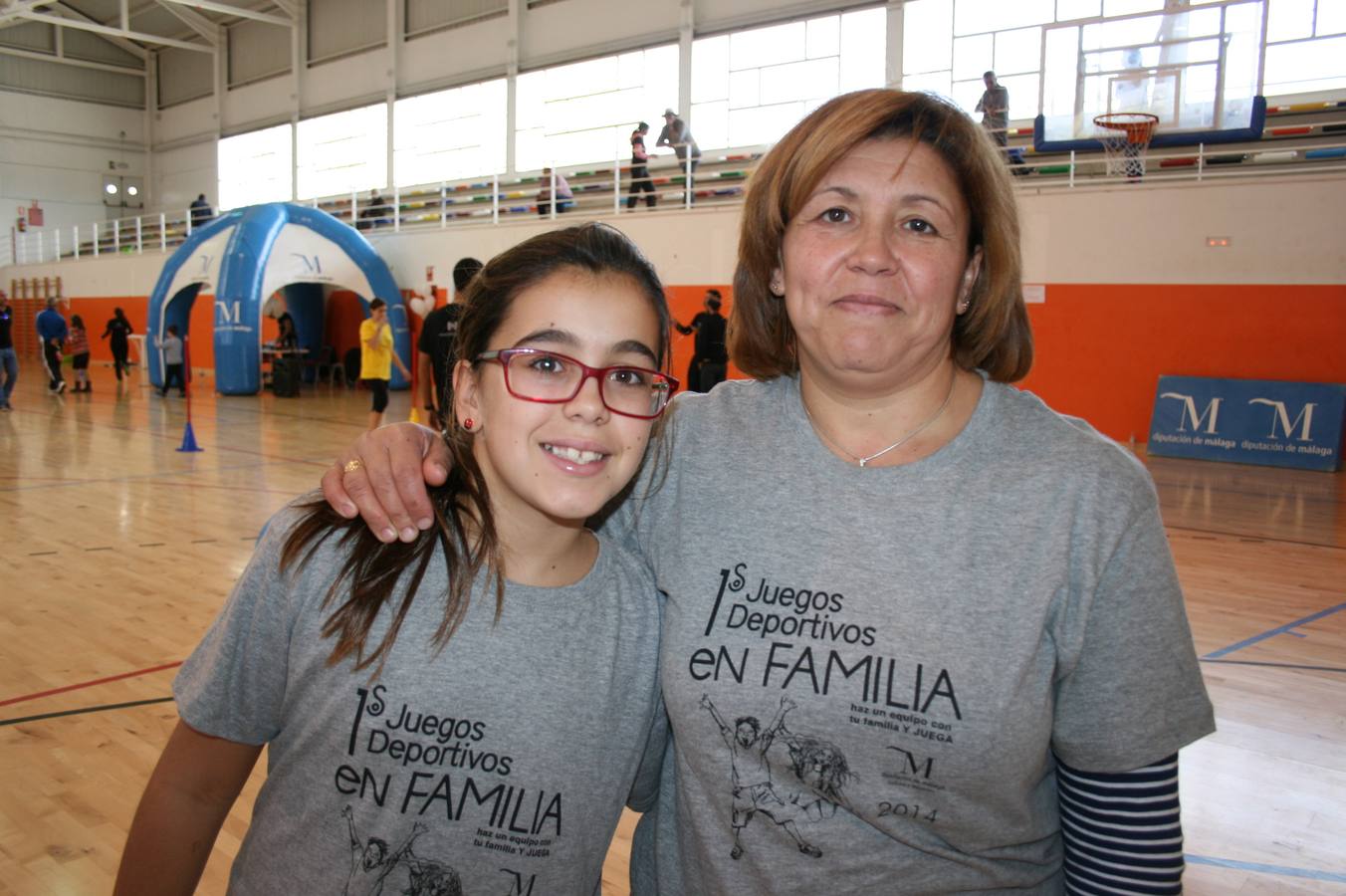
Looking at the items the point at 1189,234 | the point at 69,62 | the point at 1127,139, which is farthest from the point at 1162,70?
the point at 69,62

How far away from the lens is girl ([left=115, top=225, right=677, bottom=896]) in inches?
50.1

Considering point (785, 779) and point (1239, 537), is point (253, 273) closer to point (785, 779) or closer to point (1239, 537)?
point (1239, 537)

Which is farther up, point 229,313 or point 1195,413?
point 229,313

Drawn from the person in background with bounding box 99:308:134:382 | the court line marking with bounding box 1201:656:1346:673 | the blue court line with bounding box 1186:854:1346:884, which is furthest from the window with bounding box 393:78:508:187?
the blue court line with bounding box 1186:854:1346:884

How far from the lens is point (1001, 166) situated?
1381mm

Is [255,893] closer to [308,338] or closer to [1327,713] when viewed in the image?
[1327,713]

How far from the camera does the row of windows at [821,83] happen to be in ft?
33.6

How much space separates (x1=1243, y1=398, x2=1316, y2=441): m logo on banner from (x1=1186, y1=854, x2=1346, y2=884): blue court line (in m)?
8.51

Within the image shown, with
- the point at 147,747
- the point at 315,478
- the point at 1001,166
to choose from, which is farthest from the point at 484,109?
the point at 1001,166

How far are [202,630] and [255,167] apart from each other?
79.3ft

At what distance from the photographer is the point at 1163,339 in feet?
35.7

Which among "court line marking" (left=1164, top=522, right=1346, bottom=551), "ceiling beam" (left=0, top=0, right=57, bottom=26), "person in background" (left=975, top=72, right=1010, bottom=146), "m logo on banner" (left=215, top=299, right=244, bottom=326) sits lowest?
"court line marking" (left=1164, top=522, right=1346, bottom=551)

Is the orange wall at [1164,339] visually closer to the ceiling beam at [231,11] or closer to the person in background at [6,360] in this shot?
the person in background at [6,360]

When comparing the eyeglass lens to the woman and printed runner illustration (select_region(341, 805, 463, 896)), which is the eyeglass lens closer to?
the woman
